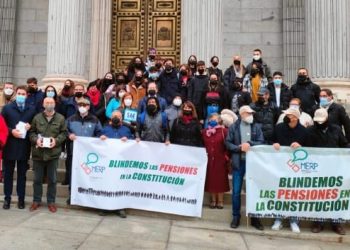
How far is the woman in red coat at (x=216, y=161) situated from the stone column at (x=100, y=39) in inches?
289

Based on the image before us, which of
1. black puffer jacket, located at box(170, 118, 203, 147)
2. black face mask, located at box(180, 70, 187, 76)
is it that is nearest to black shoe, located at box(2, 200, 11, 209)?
black puffer jacket, located at box(170, 118, 203, 147)

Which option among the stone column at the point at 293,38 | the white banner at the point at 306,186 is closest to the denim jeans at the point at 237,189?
the white banner at the point at 306,186

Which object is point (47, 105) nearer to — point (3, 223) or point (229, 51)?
point (3, 223)

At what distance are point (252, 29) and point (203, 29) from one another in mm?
3175

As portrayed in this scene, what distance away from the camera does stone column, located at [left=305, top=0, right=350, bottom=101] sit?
452 inches

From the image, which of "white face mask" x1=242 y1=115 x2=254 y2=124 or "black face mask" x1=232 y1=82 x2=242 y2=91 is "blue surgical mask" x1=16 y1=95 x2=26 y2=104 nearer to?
"white face mask" x1=242 y1=115 x2=254 y2=124

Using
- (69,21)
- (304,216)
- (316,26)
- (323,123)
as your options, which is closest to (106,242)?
(304,216)

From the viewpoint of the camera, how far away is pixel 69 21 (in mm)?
11820

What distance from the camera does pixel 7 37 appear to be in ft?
50.0

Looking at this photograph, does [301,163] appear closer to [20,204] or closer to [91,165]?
[91,165]

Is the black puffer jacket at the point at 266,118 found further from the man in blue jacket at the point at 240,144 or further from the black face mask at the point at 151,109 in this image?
the black face mask at the point at 151,109

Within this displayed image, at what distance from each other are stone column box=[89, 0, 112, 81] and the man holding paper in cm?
693

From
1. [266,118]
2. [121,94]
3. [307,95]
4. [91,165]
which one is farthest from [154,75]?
[307,95]

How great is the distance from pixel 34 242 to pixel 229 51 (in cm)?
1003
